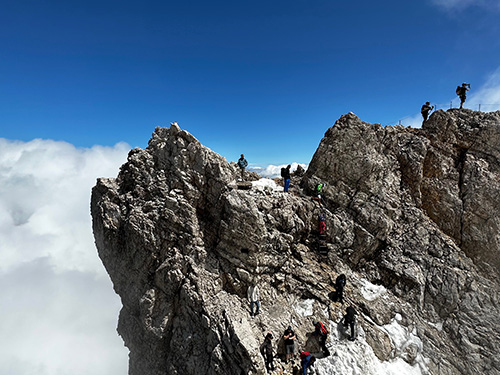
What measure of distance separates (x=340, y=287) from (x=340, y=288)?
10 cm

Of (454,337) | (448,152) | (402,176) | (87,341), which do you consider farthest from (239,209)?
(87,341)

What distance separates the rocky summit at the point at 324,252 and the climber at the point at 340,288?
0.64 ft

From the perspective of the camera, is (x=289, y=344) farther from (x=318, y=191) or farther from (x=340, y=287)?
(x=318, y=191)

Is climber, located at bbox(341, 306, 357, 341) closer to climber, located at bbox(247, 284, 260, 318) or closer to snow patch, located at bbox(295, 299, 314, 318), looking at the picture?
snow patch, located at bbox(295, 299, 314, 318)

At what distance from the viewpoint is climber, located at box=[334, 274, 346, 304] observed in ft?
60.1

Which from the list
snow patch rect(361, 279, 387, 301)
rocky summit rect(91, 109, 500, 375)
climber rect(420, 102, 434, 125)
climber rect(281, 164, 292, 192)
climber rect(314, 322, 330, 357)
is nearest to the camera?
climber rect(314, 322, 330, 357)


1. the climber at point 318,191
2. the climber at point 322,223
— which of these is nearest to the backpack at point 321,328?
the climber at point 322,223

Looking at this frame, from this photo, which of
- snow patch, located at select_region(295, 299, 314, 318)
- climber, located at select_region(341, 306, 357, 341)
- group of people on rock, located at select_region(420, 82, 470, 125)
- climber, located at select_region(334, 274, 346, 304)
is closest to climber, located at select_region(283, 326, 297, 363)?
snow patch, located at select_region(295, 299, 314, 318)

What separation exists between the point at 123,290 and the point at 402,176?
103ft

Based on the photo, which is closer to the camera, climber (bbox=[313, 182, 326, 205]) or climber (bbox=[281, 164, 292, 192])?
climber (bbox=[313, 182, 326, 205])

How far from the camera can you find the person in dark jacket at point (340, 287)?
1832 centimetres

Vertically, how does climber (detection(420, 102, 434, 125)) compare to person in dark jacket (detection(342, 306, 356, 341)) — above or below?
above

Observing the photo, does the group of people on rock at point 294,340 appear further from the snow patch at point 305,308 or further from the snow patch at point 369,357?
the snow patch at point 305,308

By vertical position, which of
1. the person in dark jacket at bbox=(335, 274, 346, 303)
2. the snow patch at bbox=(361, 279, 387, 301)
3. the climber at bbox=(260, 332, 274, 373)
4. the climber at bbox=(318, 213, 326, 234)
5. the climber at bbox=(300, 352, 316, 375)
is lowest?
the climber at bbox=(300, 352, 316, 375)
